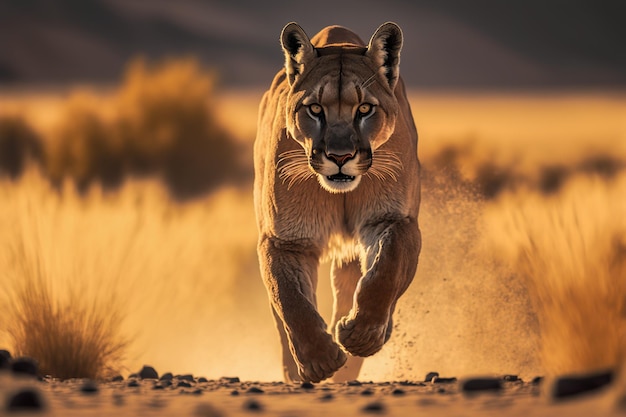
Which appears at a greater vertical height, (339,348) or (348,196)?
(348,196)

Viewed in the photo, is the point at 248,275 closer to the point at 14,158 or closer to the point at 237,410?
the point at 237,410

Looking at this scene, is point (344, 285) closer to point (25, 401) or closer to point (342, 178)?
point (342, 178)

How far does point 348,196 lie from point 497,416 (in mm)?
3141

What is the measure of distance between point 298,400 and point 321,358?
50.7 inches

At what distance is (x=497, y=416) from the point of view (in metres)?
4.79

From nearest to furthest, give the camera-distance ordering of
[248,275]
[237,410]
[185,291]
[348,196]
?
1. [237,410]
2. [348,196]
3. [185,291]
4. [248,275]

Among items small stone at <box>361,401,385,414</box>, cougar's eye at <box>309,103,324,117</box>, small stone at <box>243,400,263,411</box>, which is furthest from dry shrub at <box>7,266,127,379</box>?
small stone at <box>361,401,385,414</box>

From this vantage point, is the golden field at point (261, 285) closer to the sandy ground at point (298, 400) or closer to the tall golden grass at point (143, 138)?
the sandy ground at point (298, 400)

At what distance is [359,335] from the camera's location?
7094 mm

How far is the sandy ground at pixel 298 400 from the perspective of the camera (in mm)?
4883

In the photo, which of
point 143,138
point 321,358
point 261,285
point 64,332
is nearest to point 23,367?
point 321,358

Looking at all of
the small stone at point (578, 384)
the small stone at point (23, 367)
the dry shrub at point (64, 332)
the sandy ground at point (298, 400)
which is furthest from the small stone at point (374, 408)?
the dry shrub at point (64, 332)

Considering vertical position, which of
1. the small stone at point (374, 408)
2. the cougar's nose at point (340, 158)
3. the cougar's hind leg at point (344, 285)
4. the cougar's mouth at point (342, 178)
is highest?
the cougar's nose at point (340, 158)

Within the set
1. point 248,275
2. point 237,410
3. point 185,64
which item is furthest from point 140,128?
point 237,410
